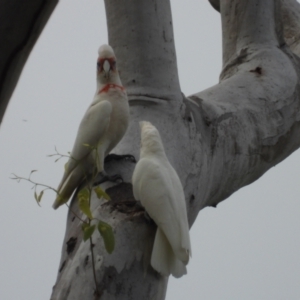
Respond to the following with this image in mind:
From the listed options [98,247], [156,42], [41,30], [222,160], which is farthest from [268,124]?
[41,30]

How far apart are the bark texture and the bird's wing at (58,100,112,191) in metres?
1.24

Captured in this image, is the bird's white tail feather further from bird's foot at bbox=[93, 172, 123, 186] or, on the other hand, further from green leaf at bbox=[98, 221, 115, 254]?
bird's foot at bbox=[93, 172, 123, 186]

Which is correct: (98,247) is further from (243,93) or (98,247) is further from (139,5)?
(243,93)

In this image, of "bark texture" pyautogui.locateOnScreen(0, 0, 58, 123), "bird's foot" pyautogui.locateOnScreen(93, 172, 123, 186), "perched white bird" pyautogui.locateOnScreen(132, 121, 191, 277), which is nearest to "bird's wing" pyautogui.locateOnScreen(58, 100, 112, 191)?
"bird's foot" pyautogui.locateOnScreen(93, 172, 123, 186)

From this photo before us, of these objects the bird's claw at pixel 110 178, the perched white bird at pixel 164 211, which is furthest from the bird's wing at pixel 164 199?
the bird's claw at pixel 110 178

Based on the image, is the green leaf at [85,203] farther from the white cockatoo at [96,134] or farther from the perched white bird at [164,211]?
the white cockatoo at [96,134]

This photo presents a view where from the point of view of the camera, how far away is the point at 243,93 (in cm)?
250

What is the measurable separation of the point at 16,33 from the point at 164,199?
997mm

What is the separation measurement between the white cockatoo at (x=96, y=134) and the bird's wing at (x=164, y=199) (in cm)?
21

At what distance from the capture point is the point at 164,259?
154 centimetres

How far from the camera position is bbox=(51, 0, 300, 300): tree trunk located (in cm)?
152

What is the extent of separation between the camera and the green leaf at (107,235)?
1.36 meters

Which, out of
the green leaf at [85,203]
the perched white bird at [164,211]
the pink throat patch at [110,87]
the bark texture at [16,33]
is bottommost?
the perched white bird at [164,211]

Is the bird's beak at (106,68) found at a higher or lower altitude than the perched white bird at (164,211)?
higher
